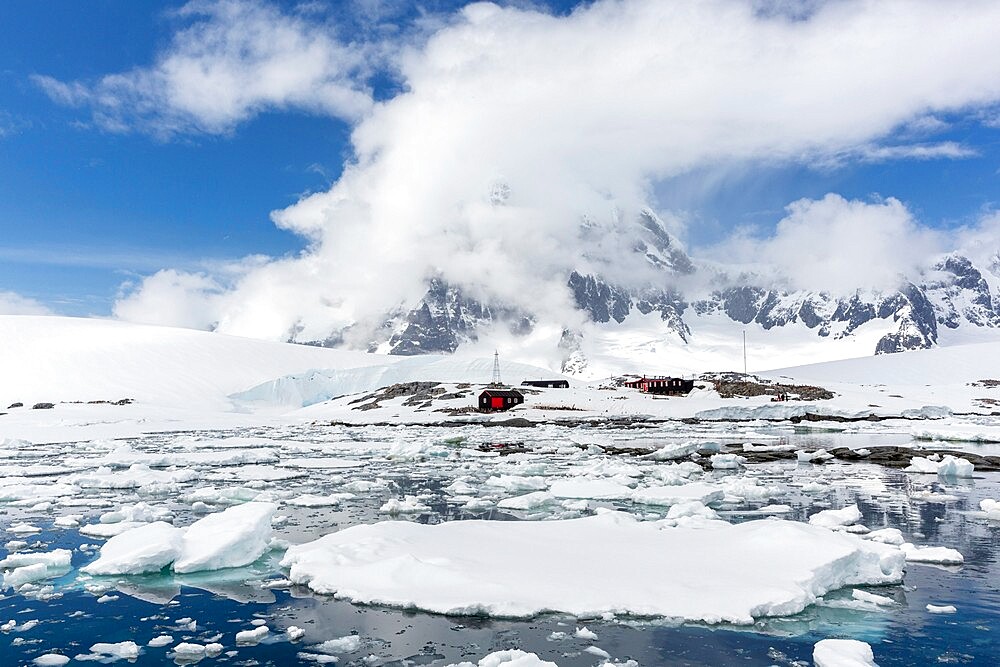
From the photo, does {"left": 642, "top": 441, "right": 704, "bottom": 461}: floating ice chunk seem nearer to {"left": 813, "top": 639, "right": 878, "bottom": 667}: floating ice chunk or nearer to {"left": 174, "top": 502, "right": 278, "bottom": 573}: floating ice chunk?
{"left": 174, "top": 502, "right": 278, "bottom": 573}: floating ice chunk

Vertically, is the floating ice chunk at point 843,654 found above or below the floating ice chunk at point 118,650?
above

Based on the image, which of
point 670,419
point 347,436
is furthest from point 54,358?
point 670,419

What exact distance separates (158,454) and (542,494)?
22.5 meters

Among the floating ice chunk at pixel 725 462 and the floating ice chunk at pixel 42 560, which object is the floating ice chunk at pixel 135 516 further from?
the floating ice chunk at pixel 725 462

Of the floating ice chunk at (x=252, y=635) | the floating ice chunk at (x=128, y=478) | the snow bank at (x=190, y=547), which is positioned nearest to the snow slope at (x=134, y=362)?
the floating ice chunk at (x=128, y=478)

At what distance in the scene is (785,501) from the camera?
18391mm

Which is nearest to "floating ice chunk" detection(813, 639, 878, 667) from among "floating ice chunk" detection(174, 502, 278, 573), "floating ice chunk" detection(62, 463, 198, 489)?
"floating ice chunk" detection(174, 502, 278, 573)

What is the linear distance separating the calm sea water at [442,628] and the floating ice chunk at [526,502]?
6.95 metres

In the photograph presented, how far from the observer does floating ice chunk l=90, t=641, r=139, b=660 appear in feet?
25.7

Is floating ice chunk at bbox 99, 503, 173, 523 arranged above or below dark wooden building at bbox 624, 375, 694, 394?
below

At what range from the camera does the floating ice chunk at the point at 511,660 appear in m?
7.22

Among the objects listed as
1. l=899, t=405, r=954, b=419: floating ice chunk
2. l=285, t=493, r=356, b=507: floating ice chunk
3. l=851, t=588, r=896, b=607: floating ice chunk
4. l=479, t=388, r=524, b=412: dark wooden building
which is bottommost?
l=851, t=588, r=896, b=607: floating ice chunk

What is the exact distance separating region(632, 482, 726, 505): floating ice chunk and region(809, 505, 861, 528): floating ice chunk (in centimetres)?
305

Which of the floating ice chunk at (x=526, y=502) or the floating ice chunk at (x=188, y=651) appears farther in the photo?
the floating ice chunk at (x=526, y=502)
